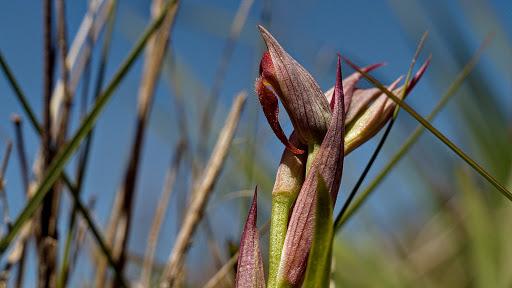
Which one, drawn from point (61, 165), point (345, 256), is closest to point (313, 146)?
point (61, 165)

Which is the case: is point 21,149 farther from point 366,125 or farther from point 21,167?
point 366,125

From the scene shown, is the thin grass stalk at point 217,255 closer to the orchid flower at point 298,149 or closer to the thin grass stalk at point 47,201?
the thin grass stalk at point 47,201

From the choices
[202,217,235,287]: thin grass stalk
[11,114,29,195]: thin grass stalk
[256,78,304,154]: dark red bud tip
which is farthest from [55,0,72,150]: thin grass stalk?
[256,78,304,154]: dark red bud tip

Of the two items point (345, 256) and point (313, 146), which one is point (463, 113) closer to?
point (345, 256)

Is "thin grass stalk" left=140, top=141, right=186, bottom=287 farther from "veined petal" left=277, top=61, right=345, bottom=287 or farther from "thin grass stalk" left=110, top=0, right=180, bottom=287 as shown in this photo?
"veined petal" left=277, top=61, right=345, bottom=287

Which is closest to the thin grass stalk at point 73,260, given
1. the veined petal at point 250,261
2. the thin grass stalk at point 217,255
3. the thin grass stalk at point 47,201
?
the thin grass stalk at point 47,201
